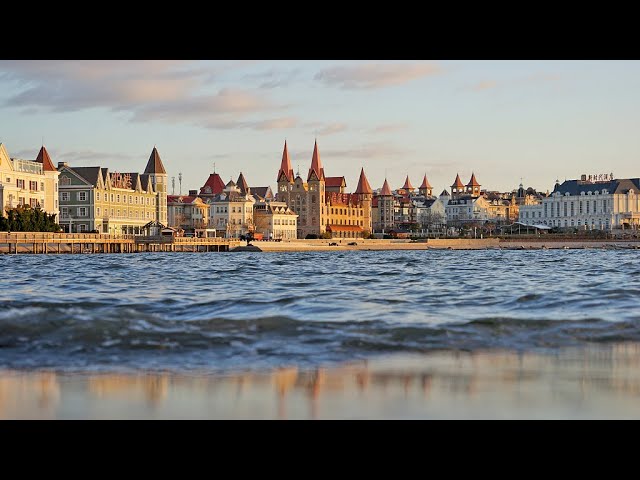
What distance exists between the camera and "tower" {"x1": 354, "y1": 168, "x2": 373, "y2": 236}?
589ft

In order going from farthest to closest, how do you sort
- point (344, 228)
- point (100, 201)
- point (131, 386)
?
point (344, 228), point (100, 201), point (131, 386)

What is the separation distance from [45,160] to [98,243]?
18.3 m

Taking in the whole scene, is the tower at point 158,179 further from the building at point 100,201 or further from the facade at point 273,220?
the facade at point 273,220

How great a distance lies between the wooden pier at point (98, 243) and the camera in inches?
2630

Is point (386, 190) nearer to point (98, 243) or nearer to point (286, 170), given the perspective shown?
point (286, 170)

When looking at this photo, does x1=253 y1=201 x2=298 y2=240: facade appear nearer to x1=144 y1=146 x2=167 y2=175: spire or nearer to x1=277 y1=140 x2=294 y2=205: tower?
x1=277 y1=140 x2=294 y2=205: tower

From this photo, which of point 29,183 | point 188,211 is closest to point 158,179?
point 188,211

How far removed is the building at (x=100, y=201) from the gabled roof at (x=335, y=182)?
70.6 meters

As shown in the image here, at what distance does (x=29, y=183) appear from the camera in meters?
83.4

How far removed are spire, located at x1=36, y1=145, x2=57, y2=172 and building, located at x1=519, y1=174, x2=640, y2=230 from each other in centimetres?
10392

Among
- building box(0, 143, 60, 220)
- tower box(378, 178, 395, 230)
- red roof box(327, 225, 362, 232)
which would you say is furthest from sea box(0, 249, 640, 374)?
tower box(378, 178, 395, 230)

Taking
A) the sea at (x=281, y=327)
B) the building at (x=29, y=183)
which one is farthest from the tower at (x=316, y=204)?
the sea at (x=281, y=327)

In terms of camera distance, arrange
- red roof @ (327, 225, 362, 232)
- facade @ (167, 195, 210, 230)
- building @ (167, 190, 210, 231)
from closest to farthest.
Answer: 1. building @ (167, 190, 210, 231)
2. facade @ (167, 195, 210, 230)
3. red roof @ (327, 225, 362, 232)
